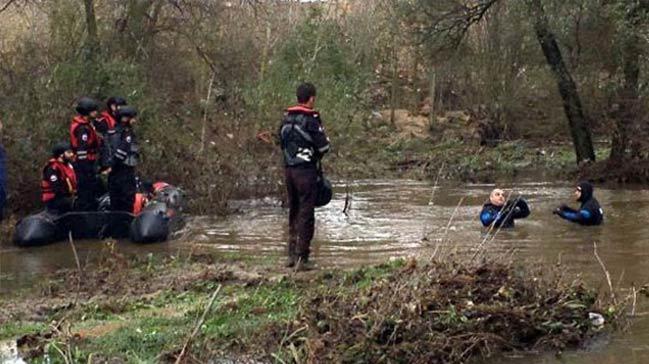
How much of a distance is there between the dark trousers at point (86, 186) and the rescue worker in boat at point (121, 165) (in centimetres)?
32

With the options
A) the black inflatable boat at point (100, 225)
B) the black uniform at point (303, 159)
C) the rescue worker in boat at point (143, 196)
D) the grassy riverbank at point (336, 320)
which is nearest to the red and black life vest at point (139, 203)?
the rescue worker in boat at point (143, 196)

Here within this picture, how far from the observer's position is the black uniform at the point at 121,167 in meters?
14.2

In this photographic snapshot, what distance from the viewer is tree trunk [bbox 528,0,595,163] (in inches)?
989

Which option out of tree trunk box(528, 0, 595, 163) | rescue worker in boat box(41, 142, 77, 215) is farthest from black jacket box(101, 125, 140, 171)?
tree trunk box(528, 0, 595, 163)

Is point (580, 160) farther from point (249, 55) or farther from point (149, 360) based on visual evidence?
point (149, 360)

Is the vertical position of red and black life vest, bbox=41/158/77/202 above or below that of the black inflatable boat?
above

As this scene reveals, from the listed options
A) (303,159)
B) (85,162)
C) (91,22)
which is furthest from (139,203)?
(91,22)

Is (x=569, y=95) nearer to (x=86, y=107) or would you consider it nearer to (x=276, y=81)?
(x=276, y=81)

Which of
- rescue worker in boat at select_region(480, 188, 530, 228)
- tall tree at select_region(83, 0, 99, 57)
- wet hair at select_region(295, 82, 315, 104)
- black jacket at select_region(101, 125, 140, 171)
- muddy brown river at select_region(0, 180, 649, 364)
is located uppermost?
tall tree at select_region(83, 0, 99, 57)

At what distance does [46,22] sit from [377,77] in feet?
72.9

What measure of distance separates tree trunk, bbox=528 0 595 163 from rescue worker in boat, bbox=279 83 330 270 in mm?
14228

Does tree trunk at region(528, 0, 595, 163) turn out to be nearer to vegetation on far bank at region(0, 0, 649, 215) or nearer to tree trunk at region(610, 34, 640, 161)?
vegetation on far bank at region(0, 0, 649, 215)

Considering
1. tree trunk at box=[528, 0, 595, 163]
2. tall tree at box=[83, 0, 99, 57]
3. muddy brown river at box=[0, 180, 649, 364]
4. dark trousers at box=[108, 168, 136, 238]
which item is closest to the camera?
muddy brown river at box=[0, 180, 649, 364]

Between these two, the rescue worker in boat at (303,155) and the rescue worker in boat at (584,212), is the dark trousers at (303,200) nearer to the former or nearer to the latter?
the rescue worker in boat at (303,155)
